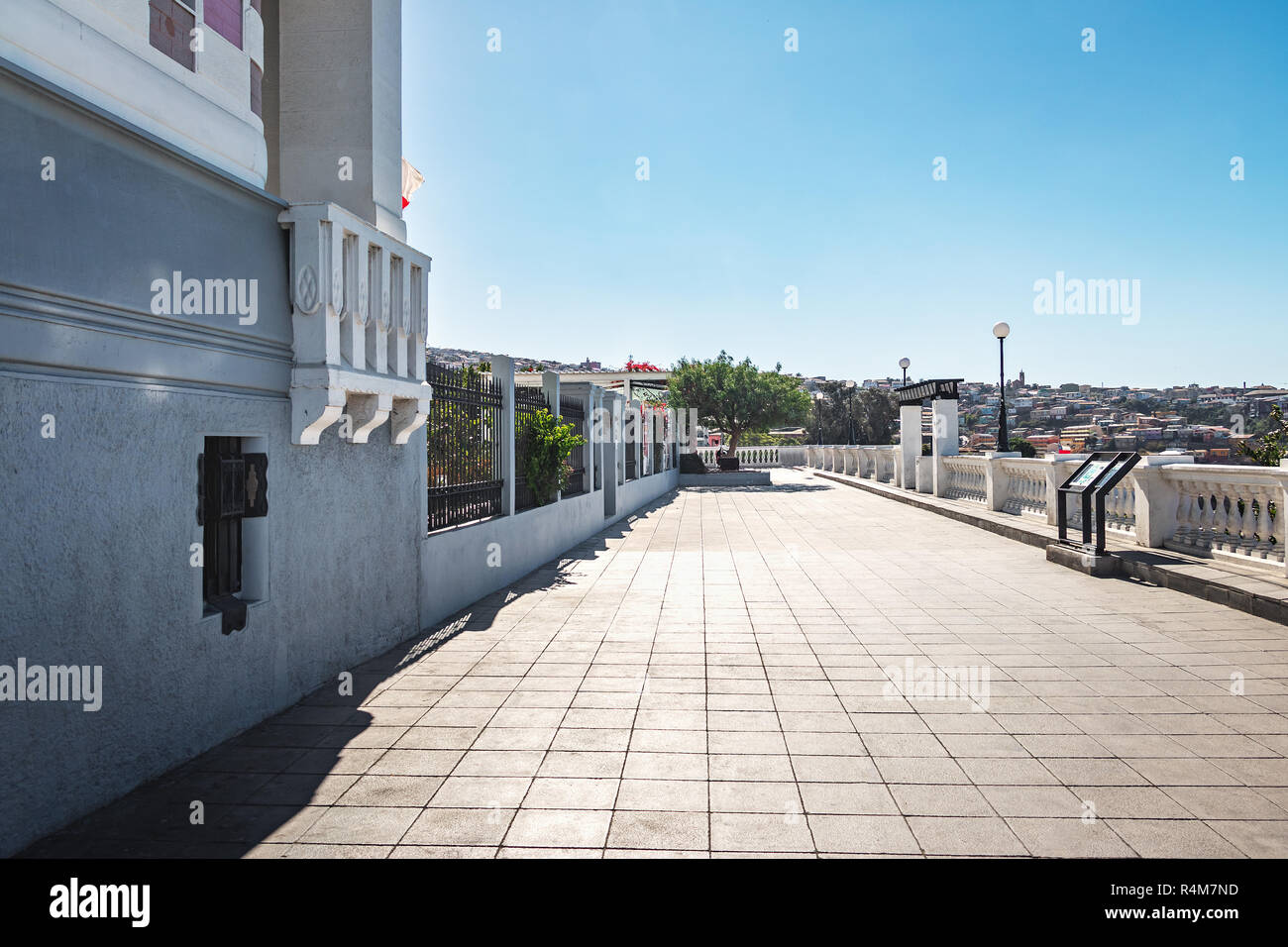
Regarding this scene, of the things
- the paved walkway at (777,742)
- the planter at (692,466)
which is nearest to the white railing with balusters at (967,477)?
the paved walkway at (777,742)

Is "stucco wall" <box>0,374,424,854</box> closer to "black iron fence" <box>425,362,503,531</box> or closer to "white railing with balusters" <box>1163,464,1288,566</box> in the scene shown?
"black iron fence" <box>425,362,503,531</box>

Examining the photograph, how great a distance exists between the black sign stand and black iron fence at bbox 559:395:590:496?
24.4 feet

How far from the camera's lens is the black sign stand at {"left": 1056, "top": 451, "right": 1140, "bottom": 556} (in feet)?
28.7

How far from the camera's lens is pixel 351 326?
5.31 meters

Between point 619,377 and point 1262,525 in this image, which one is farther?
point 619,377

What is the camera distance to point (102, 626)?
3.41 m

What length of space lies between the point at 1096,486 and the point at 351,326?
8644 millimetres

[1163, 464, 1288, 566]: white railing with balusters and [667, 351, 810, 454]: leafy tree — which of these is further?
[667, 351, 810, 454]: leafy tree

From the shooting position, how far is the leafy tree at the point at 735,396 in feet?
119

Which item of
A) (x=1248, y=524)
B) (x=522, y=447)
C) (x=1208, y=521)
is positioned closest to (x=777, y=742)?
(x=522, y=447)

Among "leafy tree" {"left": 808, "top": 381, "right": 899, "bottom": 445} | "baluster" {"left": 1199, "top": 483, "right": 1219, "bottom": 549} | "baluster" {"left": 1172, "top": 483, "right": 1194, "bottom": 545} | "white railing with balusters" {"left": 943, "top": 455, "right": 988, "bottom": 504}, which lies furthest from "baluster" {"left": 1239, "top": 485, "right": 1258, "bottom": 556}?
"leafy tree" {"left": 808, "top": 381, "right": 899, "bottom": 445}

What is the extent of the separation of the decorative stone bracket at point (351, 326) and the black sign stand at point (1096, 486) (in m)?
7.92

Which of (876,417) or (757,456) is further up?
(876,417)

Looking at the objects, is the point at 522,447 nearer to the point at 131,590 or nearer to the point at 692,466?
the point at 131,590
